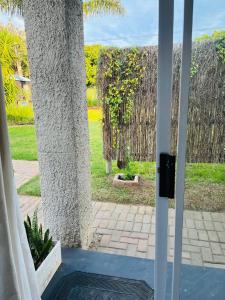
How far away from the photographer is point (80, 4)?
1746mm

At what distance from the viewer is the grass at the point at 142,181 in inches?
42.4

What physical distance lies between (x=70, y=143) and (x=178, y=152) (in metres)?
0.92

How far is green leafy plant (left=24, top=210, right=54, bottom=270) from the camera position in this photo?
5.16 ft

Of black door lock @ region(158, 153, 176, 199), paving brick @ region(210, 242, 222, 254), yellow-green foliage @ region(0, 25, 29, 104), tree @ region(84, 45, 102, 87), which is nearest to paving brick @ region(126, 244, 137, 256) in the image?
paving brick @ region(210, 242, 222, 254)

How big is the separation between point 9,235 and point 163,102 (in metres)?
0.81

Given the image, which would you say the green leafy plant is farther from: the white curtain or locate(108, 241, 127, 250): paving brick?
locate(108, 241, 127, 250): paving brick

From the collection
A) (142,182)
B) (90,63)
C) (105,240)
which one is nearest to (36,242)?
(105,240)

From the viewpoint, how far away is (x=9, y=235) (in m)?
0.94

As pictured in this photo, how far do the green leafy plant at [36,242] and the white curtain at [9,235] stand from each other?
0.52 metres

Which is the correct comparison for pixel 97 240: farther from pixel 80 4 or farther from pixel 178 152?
pixel 80 4

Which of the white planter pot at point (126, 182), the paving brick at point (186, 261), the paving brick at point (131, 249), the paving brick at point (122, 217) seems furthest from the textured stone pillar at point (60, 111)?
the white planter pot at point (126, 182)

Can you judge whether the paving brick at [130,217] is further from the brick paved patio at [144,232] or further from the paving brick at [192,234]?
the paving brick at [192,234]

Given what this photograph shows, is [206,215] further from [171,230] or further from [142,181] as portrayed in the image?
[142,181]

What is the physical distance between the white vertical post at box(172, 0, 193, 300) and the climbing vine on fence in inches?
101
